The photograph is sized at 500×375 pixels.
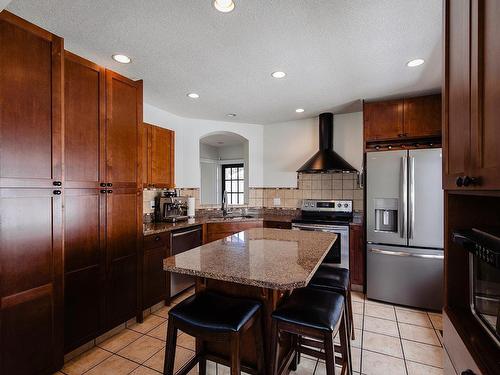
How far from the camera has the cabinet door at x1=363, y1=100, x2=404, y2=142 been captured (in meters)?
3.13

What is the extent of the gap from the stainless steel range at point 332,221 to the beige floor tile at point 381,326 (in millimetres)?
756

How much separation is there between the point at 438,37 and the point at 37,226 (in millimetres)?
3092

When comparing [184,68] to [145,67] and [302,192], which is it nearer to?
[145,67]

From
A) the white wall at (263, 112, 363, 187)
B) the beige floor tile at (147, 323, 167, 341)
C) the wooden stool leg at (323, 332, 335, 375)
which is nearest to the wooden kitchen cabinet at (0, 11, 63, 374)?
the beige floor tile at (147, 323, 167, 341)

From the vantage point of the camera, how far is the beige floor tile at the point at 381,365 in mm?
1862

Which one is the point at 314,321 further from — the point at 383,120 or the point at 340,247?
the point at 383,120

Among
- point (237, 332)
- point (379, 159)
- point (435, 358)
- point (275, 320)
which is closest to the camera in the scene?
point (237, 332)

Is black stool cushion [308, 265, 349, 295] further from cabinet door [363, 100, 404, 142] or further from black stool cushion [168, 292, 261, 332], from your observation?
cabinet door [363, 100, 404, 142]

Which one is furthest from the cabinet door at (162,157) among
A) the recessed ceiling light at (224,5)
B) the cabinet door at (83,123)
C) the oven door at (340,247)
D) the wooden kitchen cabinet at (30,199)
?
the oven door at (340,247)

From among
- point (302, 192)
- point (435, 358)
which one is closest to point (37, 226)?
point (435, 358)

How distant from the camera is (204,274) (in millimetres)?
1286

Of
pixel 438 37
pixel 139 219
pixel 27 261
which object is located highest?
pixel 438 37

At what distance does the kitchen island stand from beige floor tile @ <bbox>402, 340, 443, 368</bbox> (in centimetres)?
110

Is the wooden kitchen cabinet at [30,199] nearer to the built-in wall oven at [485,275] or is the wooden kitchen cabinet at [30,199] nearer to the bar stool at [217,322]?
the bar stool at [217,322]
